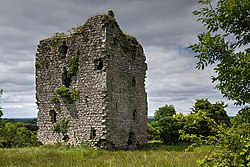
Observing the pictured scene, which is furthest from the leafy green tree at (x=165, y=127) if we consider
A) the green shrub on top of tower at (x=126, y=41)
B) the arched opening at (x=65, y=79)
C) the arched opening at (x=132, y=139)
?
the arched opening at (x=65, y=79)

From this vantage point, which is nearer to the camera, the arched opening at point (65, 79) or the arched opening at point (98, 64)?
the arched opening at point (98, 64)

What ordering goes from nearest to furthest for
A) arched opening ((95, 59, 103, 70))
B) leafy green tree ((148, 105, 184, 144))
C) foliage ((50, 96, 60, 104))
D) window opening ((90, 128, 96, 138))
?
window opening ((90, 128, 96, 138)) < arched opening ((95, 59, 103, 70)) < foliage ((50, 96, 60, 104)) < leafy green tree ((148, 105, 184, 144))

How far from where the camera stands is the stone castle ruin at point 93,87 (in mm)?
21750

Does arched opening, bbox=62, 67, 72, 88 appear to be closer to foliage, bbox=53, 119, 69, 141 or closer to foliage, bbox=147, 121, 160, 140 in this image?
foliage, bbox=53, 119, 69, 141

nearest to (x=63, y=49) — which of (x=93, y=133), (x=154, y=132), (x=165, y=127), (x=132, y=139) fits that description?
(x=93, y=133)

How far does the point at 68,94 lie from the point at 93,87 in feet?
7.53

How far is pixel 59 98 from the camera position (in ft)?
78.3

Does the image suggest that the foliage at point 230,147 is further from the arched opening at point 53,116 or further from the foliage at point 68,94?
the arched opening at point 53,116

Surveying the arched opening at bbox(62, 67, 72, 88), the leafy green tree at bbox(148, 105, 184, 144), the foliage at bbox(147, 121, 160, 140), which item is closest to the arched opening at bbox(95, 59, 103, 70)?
the arched opening at bbox(62, 67, 72, 88)

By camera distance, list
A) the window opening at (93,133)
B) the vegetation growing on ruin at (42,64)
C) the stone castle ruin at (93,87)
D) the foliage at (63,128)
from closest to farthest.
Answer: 1. the stone castle ruin at (93,87)
2. the window opening at (93,133)
3. the foliage at (63,128)
4. the vegetation growing on ruin at (42,64)

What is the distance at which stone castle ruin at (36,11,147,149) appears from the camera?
2175cm

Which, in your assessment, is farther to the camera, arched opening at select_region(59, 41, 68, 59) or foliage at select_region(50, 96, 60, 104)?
arched opening at select_region(59, 41, 68, 59)

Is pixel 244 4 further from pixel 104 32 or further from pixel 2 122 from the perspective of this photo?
pixel 104 32

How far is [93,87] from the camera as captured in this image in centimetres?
2198
